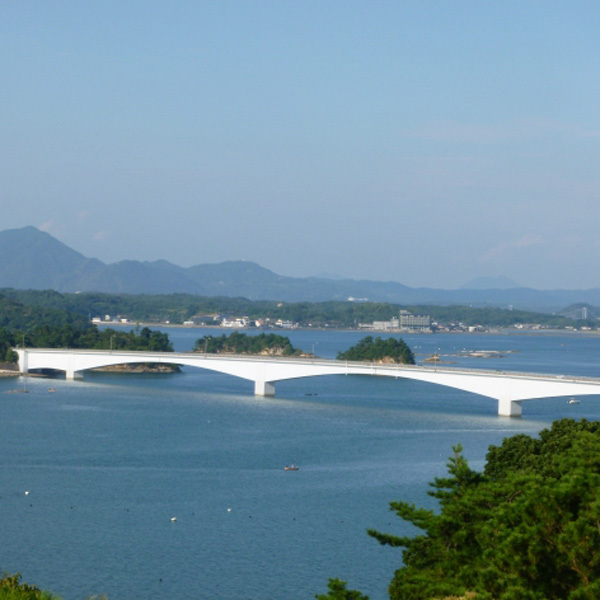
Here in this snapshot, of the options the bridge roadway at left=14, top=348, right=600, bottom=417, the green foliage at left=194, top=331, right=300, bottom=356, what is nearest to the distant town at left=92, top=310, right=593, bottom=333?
the green foliage at left=194, top=331, right=300, bottom=356

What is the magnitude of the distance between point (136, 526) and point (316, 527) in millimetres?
4102

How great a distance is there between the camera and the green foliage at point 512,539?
12203 mm

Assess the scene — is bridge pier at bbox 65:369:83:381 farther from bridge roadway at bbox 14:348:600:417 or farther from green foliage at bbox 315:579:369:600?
green foliage at bbox 315:579:369:600

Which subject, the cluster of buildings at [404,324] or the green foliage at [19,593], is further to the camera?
the cluster of buildings at [404,324]

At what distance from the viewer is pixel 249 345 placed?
83.9 meters

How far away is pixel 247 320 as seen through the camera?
165 metres

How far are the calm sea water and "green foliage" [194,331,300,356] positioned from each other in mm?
27589

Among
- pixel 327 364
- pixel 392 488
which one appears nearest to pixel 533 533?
pixel 392 488

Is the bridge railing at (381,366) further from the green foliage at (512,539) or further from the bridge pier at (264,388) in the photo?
the green foliage at (512,539)

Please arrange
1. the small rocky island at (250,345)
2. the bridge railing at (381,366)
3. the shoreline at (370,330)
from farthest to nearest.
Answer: the shoreline at (370,330)
the small rocky island at (250,345)
the bridge railing at (381,366)

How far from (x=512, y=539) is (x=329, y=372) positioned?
3559 centimetres

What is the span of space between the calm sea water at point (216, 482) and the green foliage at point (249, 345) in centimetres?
2759

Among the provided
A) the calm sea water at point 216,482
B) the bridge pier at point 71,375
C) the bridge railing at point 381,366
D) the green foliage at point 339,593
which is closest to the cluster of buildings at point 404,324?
the bridge pier at point 71,375

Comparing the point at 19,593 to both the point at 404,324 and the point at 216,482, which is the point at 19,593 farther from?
the point at 404,324
